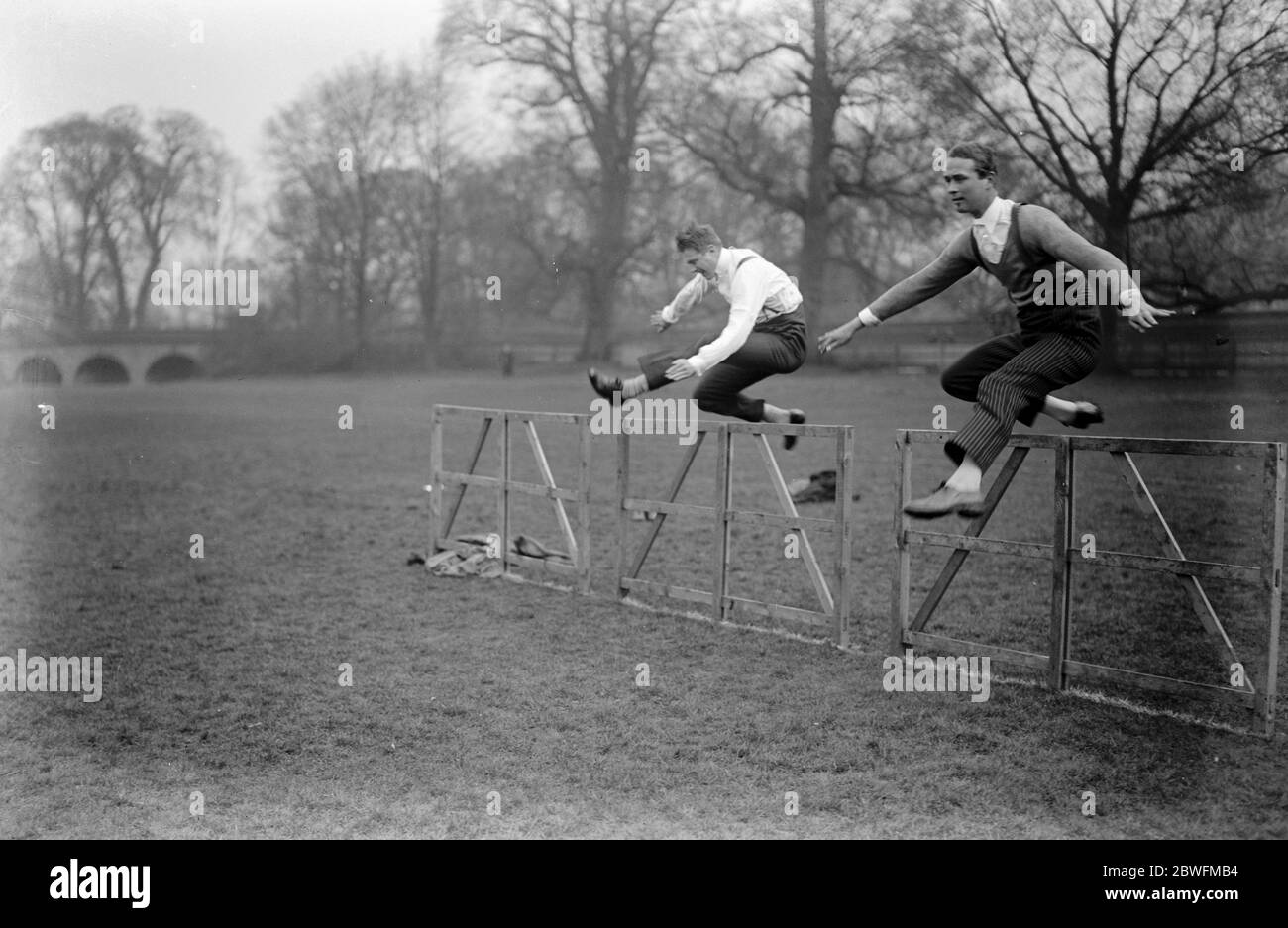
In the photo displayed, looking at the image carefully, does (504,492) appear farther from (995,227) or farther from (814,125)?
(995,227)

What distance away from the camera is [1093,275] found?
14.6 feet

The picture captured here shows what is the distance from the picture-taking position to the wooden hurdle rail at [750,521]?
6.40 m

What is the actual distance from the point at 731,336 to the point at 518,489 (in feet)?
11.5

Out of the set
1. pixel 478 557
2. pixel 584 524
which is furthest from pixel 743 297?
pixel 478 557

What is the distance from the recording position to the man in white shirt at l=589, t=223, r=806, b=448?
5680mm

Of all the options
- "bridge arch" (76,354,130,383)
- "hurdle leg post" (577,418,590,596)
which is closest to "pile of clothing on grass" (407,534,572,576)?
"hurdle leg post" (577,418,590,596)

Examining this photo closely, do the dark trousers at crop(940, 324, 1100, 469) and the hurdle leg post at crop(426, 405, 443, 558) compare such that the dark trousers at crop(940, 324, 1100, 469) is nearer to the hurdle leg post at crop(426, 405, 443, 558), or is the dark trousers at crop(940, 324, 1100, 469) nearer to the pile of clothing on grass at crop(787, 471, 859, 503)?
the hurdle leg post at crop(426, 405, 443, 558)

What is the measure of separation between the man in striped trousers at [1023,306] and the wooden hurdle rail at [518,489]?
363 cm

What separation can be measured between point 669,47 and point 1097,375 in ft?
17.0

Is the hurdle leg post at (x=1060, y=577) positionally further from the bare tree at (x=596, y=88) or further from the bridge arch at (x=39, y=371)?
the bridge arch at (x=39, y=371)

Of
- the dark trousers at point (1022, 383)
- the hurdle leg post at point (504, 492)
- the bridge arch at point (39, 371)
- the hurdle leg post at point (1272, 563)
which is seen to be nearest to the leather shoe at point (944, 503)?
the dark trousers at point (1022, 383)

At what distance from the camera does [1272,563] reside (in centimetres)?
472

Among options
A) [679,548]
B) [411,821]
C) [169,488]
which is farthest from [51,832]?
[169,488]

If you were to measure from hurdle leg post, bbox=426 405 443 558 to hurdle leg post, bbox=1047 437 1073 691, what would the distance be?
5.39 m
